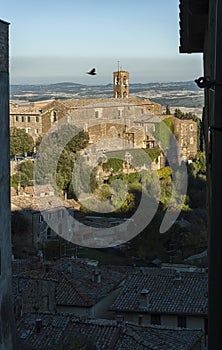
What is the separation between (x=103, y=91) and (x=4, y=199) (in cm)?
4862

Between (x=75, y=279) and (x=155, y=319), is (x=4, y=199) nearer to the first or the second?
(x=155, y=319)

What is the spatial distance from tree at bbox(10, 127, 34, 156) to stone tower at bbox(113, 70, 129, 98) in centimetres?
1334

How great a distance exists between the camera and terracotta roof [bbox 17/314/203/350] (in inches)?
345

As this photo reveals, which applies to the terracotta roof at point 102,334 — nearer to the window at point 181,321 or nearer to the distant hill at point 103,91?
the window at point 181,321

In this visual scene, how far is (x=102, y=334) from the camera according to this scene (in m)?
9.05

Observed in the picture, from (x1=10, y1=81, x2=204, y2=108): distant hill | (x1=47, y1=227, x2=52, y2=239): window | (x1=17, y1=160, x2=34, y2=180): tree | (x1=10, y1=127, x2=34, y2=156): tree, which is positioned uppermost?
(x1=10, y1=81, x2=204, y2=108): distant hill

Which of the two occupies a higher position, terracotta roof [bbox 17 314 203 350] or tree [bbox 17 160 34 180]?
tree [bbox 17 160 34 180]

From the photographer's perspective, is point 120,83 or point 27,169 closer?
point 27,169

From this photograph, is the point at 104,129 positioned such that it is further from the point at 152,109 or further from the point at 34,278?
the point at 34,278

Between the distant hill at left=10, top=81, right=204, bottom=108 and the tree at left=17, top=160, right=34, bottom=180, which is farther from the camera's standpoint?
the distant hill at left=10, top=81, right=204, bottom=108

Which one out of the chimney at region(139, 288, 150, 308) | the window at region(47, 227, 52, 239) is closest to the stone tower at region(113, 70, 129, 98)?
the window at region(47, 227, 52, 239)

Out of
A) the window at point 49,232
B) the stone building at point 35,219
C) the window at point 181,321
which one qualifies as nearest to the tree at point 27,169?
the stone building at point 35,219

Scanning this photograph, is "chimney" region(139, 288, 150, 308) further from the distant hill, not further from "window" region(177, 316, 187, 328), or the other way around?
the distant hill

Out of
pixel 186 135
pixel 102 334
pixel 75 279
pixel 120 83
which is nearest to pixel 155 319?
pixel 75 279
